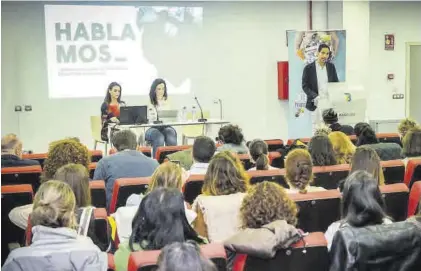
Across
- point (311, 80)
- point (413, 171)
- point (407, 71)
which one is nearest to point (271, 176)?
point (413, 171)

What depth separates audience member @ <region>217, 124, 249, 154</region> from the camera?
231 inches

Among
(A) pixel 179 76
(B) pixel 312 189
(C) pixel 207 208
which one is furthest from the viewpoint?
(A) pixel 179 76

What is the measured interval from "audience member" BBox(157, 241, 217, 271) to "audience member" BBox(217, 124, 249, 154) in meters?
4.06

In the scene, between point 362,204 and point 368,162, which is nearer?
point 362,204

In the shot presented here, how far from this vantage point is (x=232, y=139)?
591cm

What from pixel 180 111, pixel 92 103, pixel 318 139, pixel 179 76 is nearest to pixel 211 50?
pixel 179 76

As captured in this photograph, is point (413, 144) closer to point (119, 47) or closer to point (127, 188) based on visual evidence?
point (127, 188)

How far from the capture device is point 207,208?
11.2ft

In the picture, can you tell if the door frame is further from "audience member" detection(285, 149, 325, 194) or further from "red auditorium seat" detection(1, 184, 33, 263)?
"red auditorium seat" detection(1, 184, 33, 263)

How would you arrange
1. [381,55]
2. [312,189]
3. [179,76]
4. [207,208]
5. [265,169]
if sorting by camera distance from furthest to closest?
[381,55], [179,76], [265,169], [312,189], [207,208]

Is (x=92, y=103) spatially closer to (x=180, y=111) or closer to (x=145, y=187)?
(x=180, y=111)

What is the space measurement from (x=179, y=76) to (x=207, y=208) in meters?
7.06

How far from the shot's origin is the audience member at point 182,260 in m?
1.73

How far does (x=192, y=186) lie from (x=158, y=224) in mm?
1576
